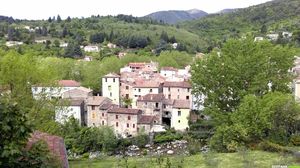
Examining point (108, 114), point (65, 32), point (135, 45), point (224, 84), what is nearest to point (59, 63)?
point (108, 114)

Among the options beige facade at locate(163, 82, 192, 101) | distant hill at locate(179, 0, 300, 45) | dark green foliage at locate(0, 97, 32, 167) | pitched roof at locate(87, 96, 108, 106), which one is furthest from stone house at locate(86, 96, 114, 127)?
distant hill at locate(179, 0, 300, 45)

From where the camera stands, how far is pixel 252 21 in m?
113

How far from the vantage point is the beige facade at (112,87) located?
40906 millimetres

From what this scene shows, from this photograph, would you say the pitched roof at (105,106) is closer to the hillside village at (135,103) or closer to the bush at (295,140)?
the hillside village at (135,103)

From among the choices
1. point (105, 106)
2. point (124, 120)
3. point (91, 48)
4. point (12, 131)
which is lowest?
point (124, 120)

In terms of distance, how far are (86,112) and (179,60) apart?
27435 mm

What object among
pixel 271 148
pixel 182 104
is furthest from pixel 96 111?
pixel 271 148

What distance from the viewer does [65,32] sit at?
8825 centimetres

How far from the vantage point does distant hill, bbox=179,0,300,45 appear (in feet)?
327

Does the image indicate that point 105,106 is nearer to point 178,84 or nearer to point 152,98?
point 152,98

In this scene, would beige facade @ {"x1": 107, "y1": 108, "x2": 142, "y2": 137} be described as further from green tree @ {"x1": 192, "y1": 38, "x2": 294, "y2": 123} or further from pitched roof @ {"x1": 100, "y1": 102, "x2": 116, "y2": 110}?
green tree @ {"x1": 192, "y1": 38, "x2": 294, "y2": 123}

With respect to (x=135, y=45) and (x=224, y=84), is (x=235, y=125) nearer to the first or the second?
(x=224, y=84)

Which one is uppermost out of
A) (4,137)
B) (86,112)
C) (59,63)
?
(4,137)

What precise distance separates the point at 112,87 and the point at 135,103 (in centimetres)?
307
